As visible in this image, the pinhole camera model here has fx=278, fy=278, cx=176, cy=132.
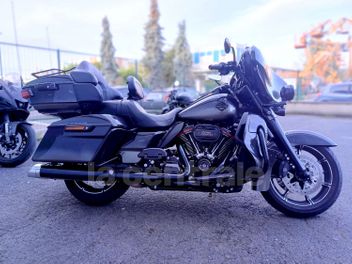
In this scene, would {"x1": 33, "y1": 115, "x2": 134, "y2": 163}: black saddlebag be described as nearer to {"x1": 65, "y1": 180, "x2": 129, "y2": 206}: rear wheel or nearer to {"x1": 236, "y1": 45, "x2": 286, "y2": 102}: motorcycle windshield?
{"x1": 65, "y1": 180, "x2": 129, "y2": 206}: rear wheel

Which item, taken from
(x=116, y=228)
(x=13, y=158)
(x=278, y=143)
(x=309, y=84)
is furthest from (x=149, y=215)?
(x=309, y=84)

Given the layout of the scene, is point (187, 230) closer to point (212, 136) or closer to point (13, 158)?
point (212, 136)

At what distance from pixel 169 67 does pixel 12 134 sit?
101 ft

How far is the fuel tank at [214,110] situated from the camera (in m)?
2.48

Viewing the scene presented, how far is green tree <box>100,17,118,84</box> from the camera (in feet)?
85.5

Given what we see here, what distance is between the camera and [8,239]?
2.31 m

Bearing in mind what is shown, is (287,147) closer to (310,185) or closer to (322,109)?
(310,185)

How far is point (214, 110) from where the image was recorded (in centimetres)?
249

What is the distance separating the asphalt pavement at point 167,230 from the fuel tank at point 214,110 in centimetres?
96

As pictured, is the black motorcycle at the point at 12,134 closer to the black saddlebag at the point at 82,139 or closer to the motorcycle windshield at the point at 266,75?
the black saddlebag at the point at 82,139

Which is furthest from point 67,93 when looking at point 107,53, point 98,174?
point 107,53

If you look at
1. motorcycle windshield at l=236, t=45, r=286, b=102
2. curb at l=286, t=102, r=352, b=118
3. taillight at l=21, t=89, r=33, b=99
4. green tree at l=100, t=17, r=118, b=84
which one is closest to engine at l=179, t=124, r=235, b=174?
motorcycle windshield at l=236, t=45, r=286, b=102

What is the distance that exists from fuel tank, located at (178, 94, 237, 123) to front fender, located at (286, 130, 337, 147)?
2.03 ft

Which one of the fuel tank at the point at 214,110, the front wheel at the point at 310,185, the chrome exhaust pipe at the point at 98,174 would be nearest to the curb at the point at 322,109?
the front wheel at the point at 310,185
